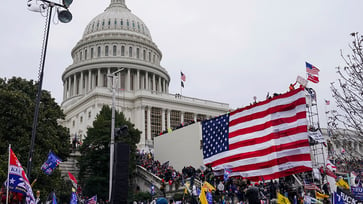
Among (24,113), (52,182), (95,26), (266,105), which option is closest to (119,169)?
(266,105)

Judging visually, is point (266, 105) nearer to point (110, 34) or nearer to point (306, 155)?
point (306, 155)

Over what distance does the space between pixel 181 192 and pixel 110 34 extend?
66913mm

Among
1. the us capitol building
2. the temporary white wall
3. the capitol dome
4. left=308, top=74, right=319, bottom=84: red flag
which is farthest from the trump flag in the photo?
the capitol dome

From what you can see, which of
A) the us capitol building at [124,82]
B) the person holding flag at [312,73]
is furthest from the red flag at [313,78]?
the us capitol building at [124,82]

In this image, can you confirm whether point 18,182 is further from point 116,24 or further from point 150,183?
point 116,24

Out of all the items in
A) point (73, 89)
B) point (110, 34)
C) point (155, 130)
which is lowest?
point (155, 130)

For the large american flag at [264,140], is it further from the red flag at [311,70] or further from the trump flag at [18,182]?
the red flag at [311,70]

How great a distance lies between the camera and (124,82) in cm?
9231

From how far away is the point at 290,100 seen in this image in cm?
1520

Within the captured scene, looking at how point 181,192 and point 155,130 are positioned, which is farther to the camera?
point 155,130

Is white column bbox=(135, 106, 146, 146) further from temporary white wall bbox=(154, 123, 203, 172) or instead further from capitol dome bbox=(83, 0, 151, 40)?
capitol dome bbox=(83, 0, 151, 40)

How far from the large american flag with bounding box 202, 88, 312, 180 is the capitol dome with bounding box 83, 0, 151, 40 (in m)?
84.4

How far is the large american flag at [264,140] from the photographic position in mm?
14656

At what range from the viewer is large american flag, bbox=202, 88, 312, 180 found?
14656mm
